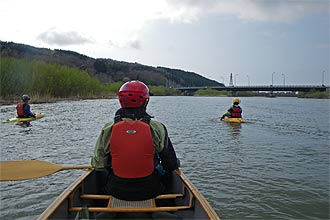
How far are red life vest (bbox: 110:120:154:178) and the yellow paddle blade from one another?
2110 millimetres

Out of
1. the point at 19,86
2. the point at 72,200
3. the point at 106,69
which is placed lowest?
the point at 72,200

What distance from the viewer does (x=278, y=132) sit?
673 inches

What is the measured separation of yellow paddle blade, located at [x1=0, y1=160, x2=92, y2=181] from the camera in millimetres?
5875

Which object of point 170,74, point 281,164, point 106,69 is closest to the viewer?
point 281,164

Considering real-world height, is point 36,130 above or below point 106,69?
below

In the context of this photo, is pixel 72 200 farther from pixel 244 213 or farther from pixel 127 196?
pixel 244 213

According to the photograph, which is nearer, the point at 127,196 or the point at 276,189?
the point at 127,196

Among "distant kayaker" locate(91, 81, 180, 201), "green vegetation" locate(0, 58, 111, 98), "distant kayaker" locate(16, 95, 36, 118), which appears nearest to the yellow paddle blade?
"distant kayaker" locate(91, 81, 180, 201)

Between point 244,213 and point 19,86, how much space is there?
135 ft

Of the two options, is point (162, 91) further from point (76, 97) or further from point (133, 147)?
point (133, 147)

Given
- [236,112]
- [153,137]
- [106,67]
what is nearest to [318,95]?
[236,112]

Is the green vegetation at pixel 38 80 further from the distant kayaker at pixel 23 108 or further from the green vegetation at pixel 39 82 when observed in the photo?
the distant kayaker at pixel 23 108

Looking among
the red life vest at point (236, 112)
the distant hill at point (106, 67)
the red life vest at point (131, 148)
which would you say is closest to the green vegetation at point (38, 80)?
the red life vest at point (236, 112)

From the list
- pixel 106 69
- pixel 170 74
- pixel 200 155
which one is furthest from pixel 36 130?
pixel 170 74
